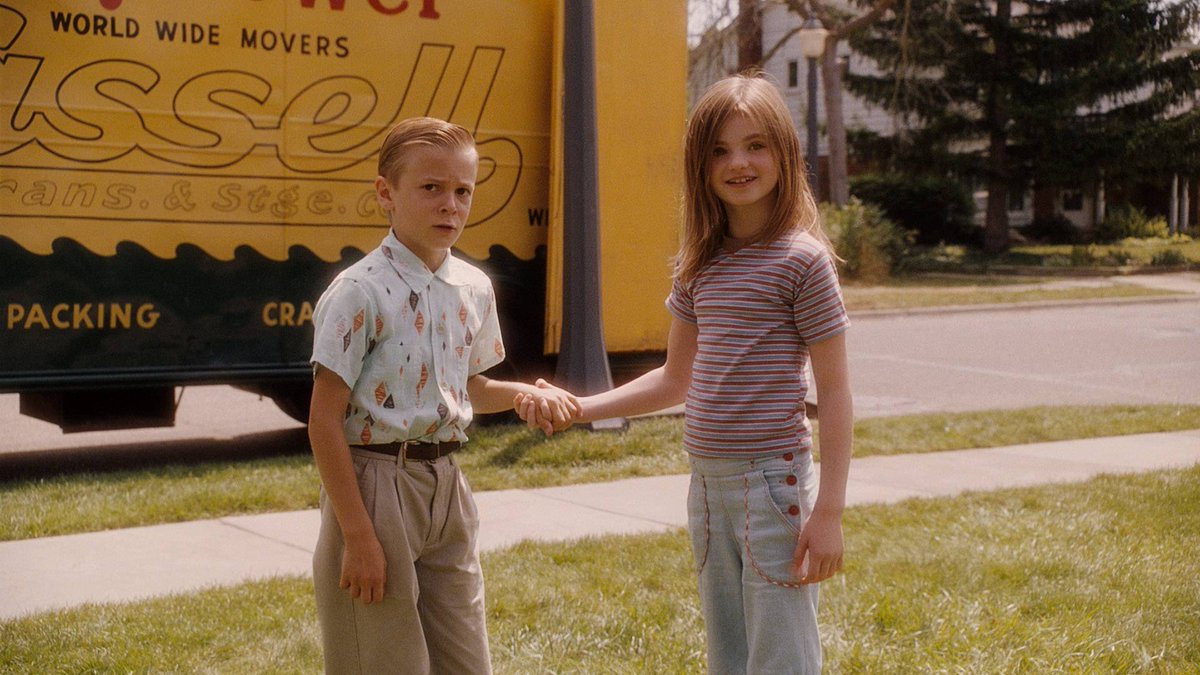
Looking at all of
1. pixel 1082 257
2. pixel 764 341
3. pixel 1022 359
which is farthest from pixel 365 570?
pixel 1082 257

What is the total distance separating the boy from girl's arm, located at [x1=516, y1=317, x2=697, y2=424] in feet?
1.33

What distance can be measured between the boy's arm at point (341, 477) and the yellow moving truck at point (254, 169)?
15.4 feet

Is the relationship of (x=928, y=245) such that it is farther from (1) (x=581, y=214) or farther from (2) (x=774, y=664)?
(2) (x=774, y=664)

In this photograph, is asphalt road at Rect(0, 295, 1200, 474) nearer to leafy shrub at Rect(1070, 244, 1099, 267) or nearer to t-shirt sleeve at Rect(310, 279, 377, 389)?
t-shirt sleeve at Rect(310, 279, 377, 389)

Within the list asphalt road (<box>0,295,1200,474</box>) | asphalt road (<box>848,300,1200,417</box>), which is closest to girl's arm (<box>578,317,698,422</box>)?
asphalt road (<box>0,295,1200,474</box>)

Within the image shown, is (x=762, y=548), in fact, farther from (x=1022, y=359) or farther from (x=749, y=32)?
(x=749, y=32)

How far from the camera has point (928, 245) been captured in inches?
1401

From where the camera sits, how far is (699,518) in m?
2.99

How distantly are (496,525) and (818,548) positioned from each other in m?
3.66

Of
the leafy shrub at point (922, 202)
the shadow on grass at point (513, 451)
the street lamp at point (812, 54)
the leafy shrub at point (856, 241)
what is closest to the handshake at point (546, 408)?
the shadow on grass at point (513, 451)

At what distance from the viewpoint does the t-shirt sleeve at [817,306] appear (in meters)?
2.82

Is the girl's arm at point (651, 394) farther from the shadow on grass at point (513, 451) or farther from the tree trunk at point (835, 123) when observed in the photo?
the tree trunk at point (835, 123)

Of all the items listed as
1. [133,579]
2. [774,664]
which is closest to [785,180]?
[774,664]

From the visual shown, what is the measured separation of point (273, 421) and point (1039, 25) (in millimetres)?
27535
